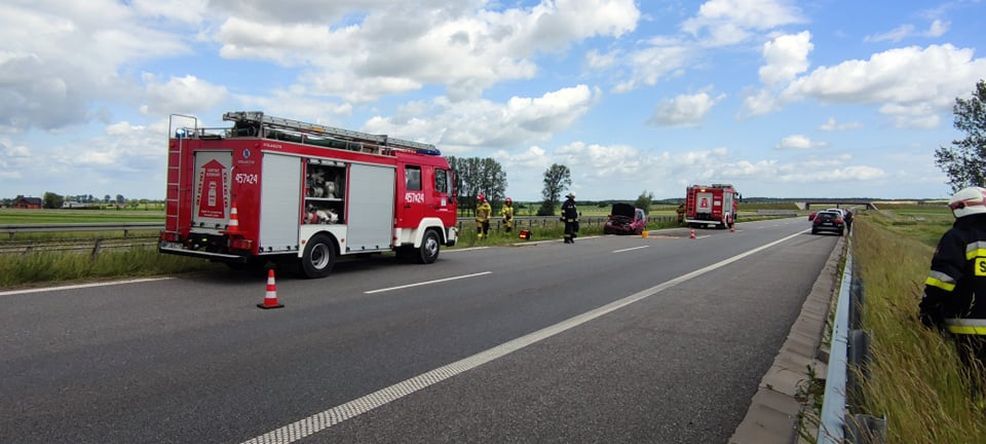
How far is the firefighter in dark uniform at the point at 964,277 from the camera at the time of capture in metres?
3.88

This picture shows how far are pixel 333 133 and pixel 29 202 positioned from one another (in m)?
59.4

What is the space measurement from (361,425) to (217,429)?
2.96 feet

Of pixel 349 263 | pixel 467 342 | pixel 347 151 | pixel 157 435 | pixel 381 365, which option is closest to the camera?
pixel 157 435

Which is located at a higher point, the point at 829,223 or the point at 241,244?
the point at 829,223

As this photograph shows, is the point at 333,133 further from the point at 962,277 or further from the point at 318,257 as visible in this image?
the point at 962,277

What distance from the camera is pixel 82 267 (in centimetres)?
991

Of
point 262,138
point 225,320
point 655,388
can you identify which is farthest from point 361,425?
point 262,138

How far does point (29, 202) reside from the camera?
5575 cm

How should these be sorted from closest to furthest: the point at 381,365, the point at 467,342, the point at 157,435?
the point at 157,435, the point at 381,365, the point at 467,342

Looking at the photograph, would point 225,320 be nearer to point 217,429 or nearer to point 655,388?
point 217,429

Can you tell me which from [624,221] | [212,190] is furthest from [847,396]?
[624,221]

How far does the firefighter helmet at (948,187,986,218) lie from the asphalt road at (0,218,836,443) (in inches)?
79.6

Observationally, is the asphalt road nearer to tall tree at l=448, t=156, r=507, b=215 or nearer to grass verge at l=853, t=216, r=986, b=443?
grass verge at l=853, t=216, r=986, b=443

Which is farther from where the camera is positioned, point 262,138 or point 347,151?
point 347,151
